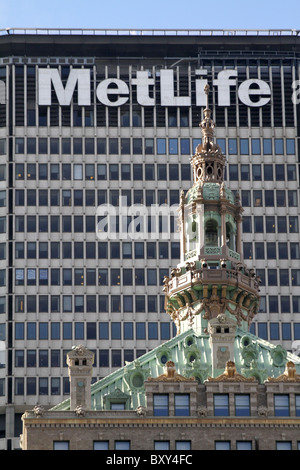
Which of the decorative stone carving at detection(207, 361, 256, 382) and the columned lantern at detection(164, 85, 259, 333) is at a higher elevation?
the columned lantern at detection(164, 85, 259, 333)

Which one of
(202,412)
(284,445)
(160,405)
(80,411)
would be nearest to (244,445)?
(284,445)

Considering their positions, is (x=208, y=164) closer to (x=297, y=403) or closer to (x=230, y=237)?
(x=230, y=237)

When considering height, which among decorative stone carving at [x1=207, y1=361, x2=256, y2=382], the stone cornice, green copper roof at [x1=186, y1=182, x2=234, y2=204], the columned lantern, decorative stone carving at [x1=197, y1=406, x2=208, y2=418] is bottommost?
the stone cornice

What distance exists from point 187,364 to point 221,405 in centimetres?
763

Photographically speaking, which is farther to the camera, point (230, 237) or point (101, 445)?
point (230, 237)

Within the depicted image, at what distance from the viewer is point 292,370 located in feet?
461

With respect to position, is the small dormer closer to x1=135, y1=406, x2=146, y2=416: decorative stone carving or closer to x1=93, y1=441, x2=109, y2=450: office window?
x1=135, y1=406, x2=146, y2=416: decorative stone carving

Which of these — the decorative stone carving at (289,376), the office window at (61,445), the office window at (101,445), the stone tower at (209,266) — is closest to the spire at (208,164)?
the stone tower at (209,266)

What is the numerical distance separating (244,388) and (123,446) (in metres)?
10.9

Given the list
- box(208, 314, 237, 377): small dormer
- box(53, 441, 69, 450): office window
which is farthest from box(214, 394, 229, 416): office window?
box(53, 441, 69, 450): office window

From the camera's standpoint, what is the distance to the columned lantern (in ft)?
509

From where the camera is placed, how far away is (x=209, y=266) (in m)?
156

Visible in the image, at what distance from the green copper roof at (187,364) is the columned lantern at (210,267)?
4.72 meters
